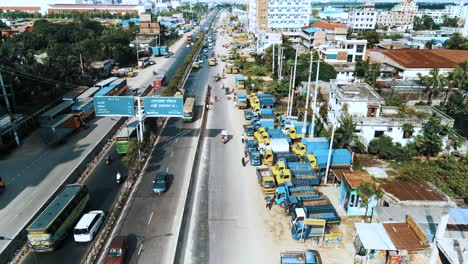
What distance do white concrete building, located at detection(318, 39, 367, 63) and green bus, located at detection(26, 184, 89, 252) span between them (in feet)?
207

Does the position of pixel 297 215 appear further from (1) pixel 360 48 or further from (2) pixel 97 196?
(1) pixel 360 48

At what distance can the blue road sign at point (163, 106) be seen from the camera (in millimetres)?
32750

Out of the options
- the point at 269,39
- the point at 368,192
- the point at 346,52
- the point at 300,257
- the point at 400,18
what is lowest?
the point at 300,257

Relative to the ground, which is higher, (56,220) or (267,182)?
(56,220)

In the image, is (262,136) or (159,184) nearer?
(159,184)

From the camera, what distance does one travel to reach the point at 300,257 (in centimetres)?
1878

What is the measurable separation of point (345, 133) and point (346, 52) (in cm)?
4744

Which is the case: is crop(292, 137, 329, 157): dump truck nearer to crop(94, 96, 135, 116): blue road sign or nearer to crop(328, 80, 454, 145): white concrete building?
crop(328, 80, 454, 145): white concrete building

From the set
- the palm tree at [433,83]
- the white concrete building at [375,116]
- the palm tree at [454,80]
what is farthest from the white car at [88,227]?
the palm tree at [454,80]

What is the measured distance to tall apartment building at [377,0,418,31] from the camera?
15938 centimetres

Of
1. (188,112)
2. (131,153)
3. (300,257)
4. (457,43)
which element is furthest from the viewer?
(457,43)

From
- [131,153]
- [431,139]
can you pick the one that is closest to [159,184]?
[131,153]

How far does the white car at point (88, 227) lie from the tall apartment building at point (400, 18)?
16976 centimetres

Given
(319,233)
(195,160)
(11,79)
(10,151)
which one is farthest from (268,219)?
(11,79)
